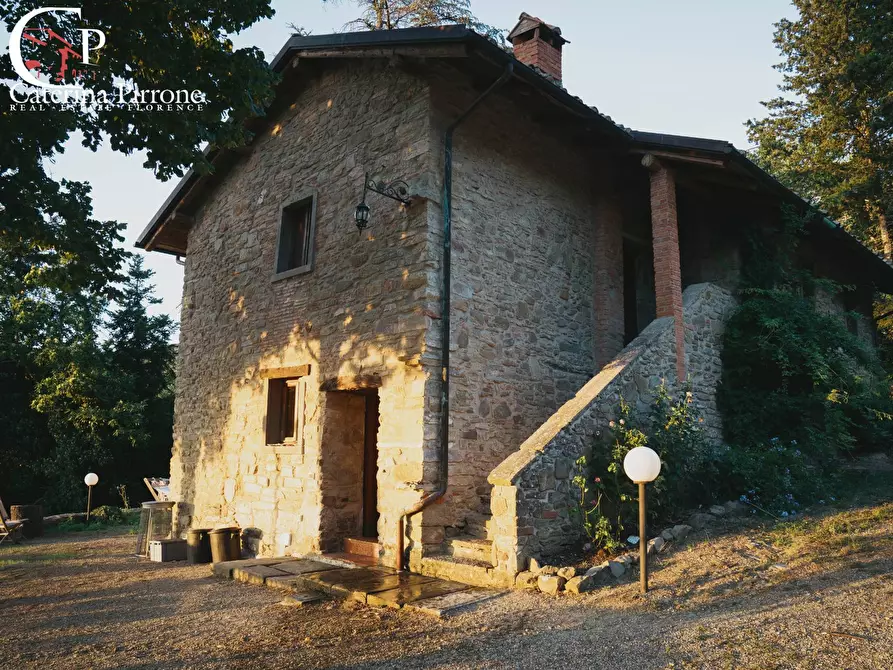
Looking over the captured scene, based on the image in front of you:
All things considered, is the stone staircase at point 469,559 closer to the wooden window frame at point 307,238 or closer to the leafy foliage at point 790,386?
the leafy foliage at point 790,386

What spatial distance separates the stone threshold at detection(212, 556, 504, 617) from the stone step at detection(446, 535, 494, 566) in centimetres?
40

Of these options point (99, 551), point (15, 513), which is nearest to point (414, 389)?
point (99, 551)

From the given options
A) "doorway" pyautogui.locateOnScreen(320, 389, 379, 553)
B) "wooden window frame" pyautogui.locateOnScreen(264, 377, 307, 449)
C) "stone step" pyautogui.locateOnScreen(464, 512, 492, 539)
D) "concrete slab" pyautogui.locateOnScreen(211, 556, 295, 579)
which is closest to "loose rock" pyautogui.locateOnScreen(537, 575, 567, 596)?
"stone step" pyautogui.locateOnScreen(464, 512, 492, 539)

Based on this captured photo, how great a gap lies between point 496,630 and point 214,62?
5925 mm

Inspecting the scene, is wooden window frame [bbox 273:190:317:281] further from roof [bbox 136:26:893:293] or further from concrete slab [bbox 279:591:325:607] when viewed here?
concrete slab [bbox 279:591:325:607]

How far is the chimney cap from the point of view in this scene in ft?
29.9

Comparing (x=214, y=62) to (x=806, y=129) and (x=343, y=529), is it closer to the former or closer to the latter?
(x=343, y=529)

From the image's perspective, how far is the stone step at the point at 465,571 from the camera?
5.40 meters

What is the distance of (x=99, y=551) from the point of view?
9.88 m

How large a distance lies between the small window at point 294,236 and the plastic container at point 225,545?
3516 millimetres

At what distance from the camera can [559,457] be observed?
18.9ft

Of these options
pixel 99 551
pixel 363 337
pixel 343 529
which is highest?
pixel 363 337

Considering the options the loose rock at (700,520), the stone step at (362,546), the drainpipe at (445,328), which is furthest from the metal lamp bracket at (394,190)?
the loose rock at (700,520)

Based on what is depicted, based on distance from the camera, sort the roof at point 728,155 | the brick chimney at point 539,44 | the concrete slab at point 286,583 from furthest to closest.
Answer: the brick chimney at point 539,44 < the roof at point 728,155 < the concrete slab at point 286,583
